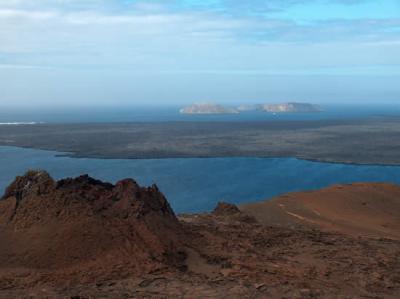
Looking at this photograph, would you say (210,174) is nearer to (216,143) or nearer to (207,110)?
(216,143)

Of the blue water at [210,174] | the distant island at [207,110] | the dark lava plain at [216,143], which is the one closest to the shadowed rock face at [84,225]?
the blue water at [210,174]

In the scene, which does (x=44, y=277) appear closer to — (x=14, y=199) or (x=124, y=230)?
(x=124, y=230)

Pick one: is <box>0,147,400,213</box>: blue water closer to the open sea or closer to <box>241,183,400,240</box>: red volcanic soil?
the open sea

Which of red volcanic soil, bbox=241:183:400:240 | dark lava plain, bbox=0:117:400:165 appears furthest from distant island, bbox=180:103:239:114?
red volcanic soil, bbox=241:183:400:240

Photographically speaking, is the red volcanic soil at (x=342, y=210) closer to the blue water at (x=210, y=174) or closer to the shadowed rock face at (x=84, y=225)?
the shadowed rock face at (x=84, y=225)

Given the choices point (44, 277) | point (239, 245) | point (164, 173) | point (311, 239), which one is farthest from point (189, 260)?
point (164, 173)

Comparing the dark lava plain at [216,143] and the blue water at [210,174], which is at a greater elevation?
the dark lava plain at [216,143]
